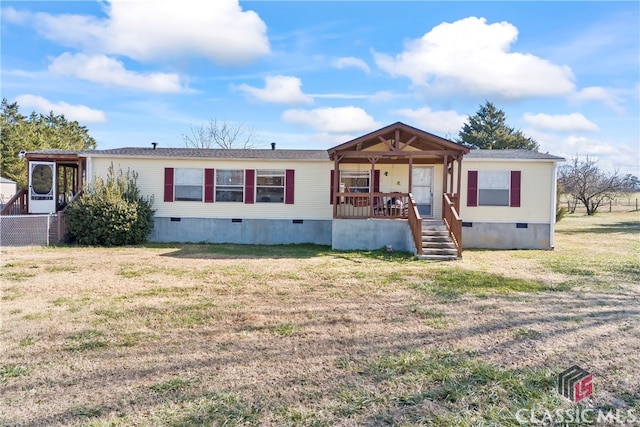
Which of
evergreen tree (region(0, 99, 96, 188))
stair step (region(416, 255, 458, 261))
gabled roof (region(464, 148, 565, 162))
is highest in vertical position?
evergreen tree (region(0, 99, 96, 188))

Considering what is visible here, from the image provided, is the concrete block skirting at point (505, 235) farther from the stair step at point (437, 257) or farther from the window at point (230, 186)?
the window at point (230, 186)

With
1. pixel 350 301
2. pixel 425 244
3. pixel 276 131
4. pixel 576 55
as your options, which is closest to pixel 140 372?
pixel 350 301

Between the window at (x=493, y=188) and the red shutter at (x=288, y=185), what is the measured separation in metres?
6.25

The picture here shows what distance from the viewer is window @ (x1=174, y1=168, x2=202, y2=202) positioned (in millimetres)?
13266

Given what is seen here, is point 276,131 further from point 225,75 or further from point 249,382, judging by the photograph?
point 249,382

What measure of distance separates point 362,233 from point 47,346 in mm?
8541

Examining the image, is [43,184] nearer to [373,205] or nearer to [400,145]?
[373,205]

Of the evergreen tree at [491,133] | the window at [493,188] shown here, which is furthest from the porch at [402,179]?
the evergreen tree at [491,133]

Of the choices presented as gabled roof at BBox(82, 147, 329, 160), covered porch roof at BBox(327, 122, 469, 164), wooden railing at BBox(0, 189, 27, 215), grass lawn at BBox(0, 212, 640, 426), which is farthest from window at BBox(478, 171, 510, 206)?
wooden railing at BBox(0, 189, 27, 215)

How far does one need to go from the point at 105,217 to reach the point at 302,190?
6.24 metres

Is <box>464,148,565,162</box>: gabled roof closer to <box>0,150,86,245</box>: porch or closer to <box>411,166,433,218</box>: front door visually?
<box>411,166,433,218</box>: front door

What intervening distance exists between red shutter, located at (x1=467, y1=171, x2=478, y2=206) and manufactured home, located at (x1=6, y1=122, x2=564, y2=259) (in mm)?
31

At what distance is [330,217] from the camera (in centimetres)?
1312

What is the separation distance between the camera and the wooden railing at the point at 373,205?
36.9 ft
